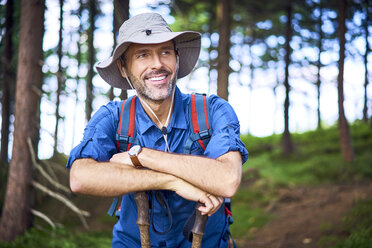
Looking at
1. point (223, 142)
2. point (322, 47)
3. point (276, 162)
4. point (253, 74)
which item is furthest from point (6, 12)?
point (253, 74)

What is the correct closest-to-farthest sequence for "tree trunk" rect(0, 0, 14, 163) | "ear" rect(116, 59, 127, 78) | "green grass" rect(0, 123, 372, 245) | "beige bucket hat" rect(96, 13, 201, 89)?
"beige bucket hat" rect(96, 13, 201, 89) < "ear" rect(116, 59, 127, 78) < "green grass" rect(0, 123, 372, 245) < "tree trunk" rect(0, 0, 14, 163)

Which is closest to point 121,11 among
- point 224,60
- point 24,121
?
point 24,121

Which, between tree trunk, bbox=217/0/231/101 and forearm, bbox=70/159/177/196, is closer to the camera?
forearm, bbox=70/159/177/196

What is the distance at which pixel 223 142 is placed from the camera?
271cm

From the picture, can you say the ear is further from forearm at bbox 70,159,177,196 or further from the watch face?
forearm at bbox 70,159,177,196

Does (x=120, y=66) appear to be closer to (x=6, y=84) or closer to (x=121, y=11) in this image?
(x=121, y=11)

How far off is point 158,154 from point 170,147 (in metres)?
0.34

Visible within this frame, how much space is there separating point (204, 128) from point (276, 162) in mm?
15232

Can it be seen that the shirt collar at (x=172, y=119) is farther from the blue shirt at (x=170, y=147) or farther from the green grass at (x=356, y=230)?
the green grass at (x=356, y=230)

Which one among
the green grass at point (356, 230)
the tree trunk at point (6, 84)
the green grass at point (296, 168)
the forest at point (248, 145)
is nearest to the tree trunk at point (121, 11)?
the forest at point (248, 145)

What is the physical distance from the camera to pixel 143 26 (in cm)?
302

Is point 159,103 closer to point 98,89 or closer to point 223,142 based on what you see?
point 223,142

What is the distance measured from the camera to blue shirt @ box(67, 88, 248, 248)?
9.08ft

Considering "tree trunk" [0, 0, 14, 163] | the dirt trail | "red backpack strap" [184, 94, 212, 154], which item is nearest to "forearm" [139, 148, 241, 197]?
"red backpack strap" [184, 94, 212, 154]
